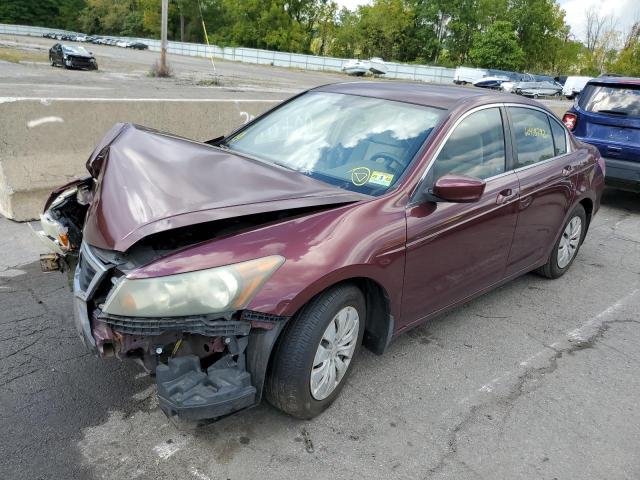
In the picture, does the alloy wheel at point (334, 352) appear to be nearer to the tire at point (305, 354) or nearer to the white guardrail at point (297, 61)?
the tire at point (305, 354)

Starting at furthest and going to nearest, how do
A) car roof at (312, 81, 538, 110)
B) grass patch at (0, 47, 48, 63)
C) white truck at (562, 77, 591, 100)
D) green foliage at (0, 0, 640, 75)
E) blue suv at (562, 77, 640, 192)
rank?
green foliage at (0, 0, 640, 75) < white truck at (562, 77, 591, 100) < grass patch at (0, 47, 48, 63) < blue suv at (562, 77, 640, 192) < car roof at (312, 81, 538, 110)

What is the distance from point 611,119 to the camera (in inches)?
298

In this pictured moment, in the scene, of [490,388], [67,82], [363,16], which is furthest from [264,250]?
[363,16]

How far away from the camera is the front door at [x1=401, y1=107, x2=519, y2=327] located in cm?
312

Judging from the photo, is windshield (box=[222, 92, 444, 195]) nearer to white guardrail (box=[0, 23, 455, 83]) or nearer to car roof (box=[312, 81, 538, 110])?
car roof (box=[312, 81, 538, 110])

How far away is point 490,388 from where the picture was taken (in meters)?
3.28

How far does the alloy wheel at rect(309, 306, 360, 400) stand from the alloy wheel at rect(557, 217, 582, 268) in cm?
277

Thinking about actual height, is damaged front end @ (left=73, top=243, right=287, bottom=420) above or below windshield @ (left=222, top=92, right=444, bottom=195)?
below

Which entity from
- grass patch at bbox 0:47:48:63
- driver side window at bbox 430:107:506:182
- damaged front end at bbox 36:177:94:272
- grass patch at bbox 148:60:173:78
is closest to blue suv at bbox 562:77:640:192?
driver side window at bbox 430:107:506:182

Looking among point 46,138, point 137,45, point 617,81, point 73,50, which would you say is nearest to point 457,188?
point 46,138

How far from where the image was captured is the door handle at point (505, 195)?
12.0 feet

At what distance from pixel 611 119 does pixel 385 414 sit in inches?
254

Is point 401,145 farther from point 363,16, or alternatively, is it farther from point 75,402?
point 363,16

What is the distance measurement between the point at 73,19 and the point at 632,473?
4389 inches
